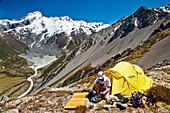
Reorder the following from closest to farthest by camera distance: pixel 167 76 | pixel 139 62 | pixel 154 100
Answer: pixel 154 100
pixel 167 76
pixel 139 62

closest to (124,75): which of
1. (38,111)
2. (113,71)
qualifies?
(113,71)

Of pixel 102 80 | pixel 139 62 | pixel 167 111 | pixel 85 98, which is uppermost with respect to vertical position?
pixel 139 62

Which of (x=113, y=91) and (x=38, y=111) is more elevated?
(x=113, y=91)

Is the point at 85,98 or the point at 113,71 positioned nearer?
the point at 85,98

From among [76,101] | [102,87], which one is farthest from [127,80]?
[76,101]

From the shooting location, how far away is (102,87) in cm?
2392

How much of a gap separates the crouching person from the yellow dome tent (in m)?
1.86

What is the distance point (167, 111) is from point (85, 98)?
308 inches

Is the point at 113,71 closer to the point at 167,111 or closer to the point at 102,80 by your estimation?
the point at 102,80

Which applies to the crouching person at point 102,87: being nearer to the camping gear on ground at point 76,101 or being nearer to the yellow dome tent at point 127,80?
the camping gear on ground at point 76,101

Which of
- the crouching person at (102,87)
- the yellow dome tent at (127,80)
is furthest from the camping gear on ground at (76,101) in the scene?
the yellow dome tent at (127,80)

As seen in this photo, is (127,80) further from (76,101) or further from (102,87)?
(76,101)

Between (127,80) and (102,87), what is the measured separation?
3.95 metres

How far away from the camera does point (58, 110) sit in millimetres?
22219
